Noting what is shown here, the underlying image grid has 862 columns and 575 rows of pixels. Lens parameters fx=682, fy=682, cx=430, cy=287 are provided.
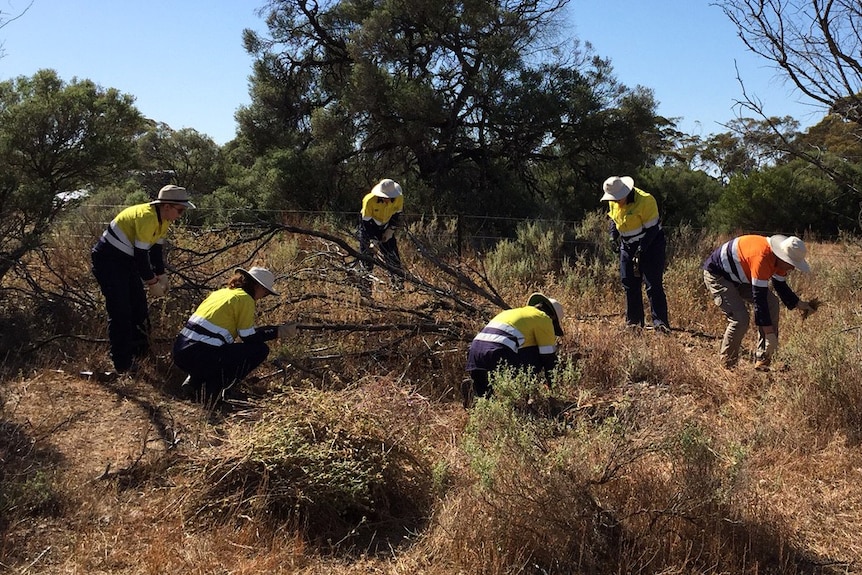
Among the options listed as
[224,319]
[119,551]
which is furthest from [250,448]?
[224,319]

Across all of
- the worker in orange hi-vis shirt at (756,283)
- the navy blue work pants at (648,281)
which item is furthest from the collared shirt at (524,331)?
the navy blue work pants at (648,281)

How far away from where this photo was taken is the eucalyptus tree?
11.5m

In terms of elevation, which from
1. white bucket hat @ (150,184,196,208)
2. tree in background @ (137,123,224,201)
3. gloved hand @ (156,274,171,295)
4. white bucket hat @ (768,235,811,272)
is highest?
tree in background @ (137,123,224,201)

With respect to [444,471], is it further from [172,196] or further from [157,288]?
[172,196]

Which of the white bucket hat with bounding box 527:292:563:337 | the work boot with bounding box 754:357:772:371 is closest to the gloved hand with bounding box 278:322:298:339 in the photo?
the white bucket hat with bounding box 527:292:563:337

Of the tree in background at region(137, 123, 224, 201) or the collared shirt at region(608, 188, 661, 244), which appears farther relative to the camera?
the tree in background at region(137, 123, 224, 201)

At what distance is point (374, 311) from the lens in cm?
581

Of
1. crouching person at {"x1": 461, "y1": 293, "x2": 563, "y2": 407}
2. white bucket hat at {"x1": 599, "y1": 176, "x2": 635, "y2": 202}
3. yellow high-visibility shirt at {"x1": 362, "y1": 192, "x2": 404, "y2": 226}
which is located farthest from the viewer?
yellow high-visibility shirt at {"x1": 362, "y1": 192, "x2": 404, "y2": 226}

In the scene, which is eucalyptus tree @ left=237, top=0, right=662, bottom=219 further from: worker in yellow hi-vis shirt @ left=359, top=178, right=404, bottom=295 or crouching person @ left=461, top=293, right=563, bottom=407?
crouching person @ left=461, top=293, right=563, bottom=407

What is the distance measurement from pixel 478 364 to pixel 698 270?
4.57m

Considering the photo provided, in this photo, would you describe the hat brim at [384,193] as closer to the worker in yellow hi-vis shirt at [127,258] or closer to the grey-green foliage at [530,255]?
the grey-green foliage at [530,255]

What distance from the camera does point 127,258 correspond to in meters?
5.39

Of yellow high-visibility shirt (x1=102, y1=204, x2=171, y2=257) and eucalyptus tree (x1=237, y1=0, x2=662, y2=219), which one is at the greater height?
eucalyptus tree (x1=237, y1=0, x2=662, y2=219)

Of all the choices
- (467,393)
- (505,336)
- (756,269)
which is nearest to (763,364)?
(756,269)
